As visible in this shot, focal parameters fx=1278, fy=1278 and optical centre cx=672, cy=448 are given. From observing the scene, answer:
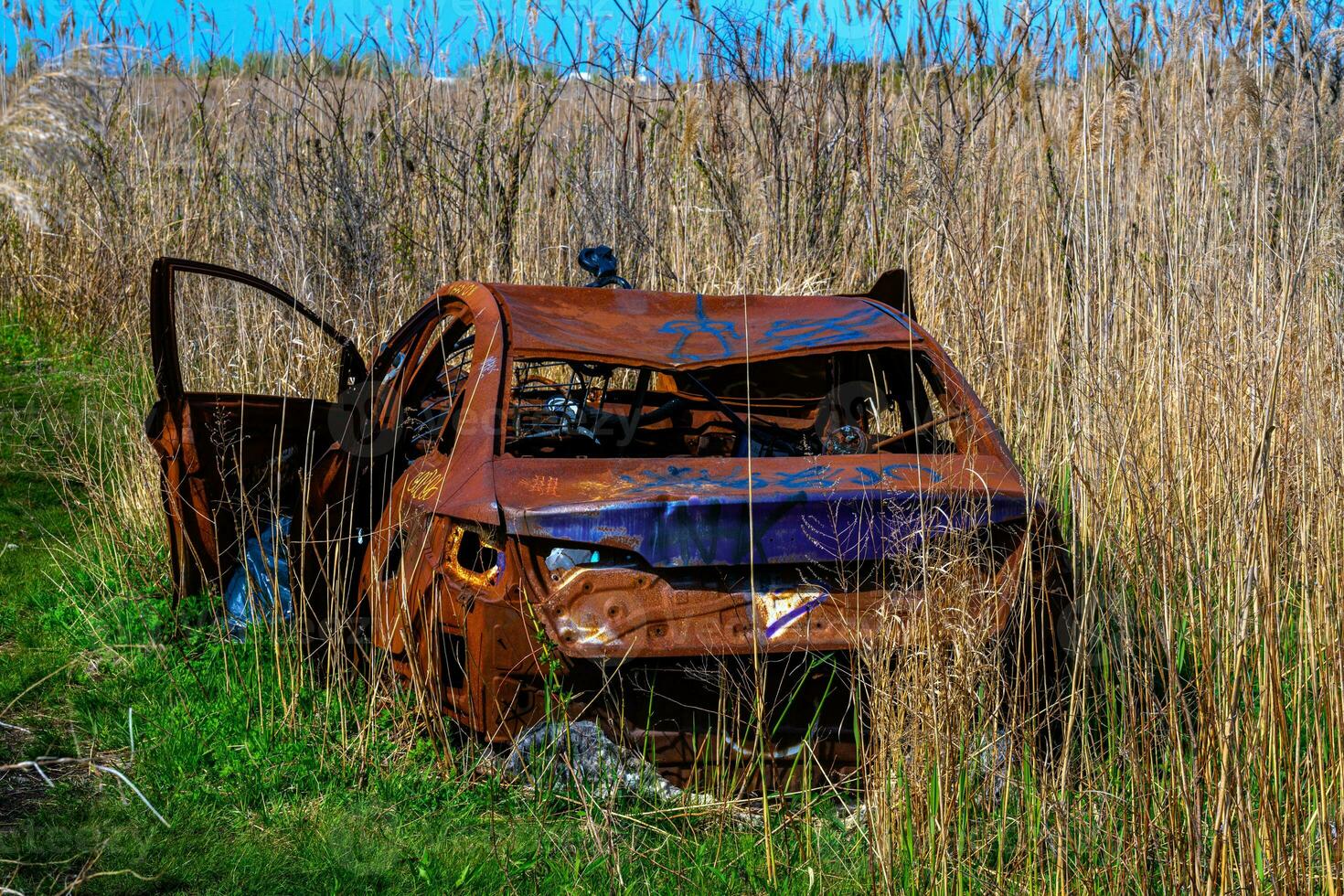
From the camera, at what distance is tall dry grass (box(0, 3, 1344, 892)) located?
9.05ft

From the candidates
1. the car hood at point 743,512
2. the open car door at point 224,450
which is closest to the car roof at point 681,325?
the car hood at point 743,512

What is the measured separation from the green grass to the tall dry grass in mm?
527

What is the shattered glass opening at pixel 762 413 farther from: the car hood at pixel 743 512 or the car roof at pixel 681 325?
the car hood at pixel 743 512

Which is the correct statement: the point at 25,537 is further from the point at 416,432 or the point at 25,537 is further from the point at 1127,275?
the point at 1127,275

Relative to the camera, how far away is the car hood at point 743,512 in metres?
3.19

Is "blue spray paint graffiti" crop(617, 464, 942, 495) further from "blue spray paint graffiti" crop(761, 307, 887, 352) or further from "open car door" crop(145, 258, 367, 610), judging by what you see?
"open car door" crop(145, 258, 367, 610)

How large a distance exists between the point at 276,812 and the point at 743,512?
1.60 metres

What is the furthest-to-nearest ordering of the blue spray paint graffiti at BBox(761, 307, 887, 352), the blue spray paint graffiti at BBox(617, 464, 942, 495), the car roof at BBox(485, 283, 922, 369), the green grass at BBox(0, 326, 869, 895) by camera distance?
the blue spray paint graffiti at BBox(761, 307, 887, 352)
the car roof at BBox(485, 283, 922, 369)
the blue spray paint graffiti at BBox(617, 464, 942, 495)
the green grass at BBox(0, 326, 869, 895)

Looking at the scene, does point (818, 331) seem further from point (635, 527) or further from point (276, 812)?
point (276, 812)

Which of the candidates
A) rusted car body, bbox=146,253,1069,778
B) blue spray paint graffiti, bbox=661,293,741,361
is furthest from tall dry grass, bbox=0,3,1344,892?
blue spray paint graffiti, bbox=661,293,741,361

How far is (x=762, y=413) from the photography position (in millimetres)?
5082

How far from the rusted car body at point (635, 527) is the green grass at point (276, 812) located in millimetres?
246

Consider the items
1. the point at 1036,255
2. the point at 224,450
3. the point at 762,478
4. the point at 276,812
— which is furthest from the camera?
the point at 1036,255

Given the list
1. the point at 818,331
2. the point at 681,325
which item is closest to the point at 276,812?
the point at 681,325
